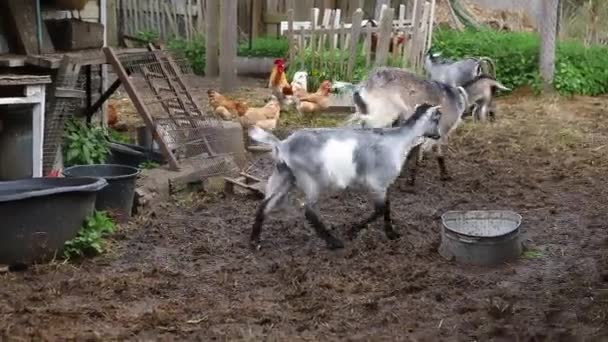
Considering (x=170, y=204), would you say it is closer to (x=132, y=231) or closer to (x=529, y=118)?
(x=132, y=231)

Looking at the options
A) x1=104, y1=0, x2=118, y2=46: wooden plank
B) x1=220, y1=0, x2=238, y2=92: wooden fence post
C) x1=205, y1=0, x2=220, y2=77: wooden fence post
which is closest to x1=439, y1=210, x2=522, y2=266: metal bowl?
x1=220, y1=0, x2=238, y2=92: wooden fence post

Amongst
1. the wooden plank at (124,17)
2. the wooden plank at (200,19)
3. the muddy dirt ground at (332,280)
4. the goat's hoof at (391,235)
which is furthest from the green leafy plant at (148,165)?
the wooden plank at (124,17)

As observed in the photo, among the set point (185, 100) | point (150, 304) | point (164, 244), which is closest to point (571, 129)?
point (185, 100)

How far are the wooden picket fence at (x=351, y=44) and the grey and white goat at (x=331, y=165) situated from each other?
18.5 feet

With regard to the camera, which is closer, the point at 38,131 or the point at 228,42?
the point at 38,131

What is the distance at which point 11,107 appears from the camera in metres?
7.02

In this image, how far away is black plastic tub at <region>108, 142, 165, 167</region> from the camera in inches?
328

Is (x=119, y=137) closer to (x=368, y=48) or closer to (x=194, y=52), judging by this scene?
(x=368, y=48)

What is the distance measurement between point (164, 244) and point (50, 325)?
1.71 meters

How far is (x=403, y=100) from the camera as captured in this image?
8.54 m

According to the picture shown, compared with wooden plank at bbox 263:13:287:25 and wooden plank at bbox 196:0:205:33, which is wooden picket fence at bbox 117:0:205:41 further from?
wooden plank at bbox 263:13:287:25

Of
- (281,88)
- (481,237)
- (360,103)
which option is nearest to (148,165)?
(360,103)

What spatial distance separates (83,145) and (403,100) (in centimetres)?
281

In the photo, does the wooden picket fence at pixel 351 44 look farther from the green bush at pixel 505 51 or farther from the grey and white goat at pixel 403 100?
the grey and white goat at pixel 403 100
